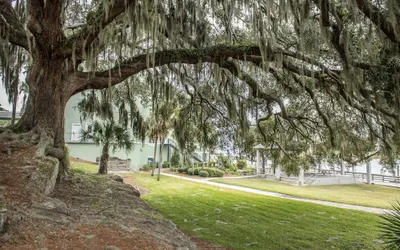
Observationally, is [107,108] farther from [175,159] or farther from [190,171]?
[175,159]

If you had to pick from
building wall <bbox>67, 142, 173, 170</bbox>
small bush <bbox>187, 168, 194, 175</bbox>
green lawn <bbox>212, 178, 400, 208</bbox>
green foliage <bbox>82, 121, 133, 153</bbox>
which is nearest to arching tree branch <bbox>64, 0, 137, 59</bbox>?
green foliage <bbox>82, 121, 133, 153</bbox>

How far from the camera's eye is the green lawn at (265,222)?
6031 millimetres

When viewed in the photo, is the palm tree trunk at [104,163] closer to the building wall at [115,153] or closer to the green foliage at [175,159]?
the building wall at [115,153]

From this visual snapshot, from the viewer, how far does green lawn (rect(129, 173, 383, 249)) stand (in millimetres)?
6031

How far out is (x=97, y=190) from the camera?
250 inches

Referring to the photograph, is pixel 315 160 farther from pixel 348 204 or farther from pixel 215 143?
pixel 215 143

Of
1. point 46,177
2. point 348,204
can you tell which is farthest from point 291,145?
point 46,177

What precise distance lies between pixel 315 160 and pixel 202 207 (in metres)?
5.21

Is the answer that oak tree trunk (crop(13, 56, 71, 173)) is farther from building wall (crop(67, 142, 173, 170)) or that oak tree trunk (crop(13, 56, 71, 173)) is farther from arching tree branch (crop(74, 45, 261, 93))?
building wall (crop(67, 142, 173, 170))

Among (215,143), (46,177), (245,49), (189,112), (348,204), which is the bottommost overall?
(348,204)

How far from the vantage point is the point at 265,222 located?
25.5 ft

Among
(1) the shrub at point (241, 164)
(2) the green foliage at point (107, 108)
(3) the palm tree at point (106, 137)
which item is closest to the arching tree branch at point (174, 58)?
(2) the green foliage at point (107, 108)

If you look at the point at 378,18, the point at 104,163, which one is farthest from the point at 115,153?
the point at 378,18

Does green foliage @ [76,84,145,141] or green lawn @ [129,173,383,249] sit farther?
green foliage @ [76,84,145,141]
